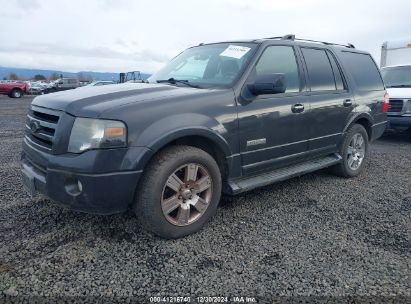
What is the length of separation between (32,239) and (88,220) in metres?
0.53

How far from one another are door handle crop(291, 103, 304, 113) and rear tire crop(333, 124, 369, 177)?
1248mm

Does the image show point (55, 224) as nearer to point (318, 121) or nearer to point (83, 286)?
point (83, 286)

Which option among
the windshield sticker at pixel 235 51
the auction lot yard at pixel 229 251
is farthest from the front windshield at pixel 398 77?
the windshield sticker at pixel 235 51

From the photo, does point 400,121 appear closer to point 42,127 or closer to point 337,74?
point 337,74

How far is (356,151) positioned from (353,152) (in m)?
0.10

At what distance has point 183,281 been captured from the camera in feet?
8.14

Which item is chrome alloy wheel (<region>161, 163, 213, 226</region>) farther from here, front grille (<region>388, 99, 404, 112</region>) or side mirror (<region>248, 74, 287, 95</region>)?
front grille (<region>388, 99, 404, 112</region>)

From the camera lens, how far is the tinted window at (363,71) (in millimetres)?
4949

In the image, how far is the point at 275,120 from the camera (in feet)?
12.0

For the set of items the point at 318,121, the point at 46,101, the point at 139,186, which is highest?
the point at 46,101

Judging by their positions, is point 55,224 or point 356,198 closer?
point 55,224

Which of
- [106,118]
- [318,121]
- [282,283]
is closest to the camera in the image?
[282,283]

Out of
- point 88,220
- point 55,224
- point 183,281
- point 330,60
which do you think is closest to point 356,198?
point 330,60

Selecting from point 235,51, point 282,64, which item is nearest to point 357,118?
point 282,64
